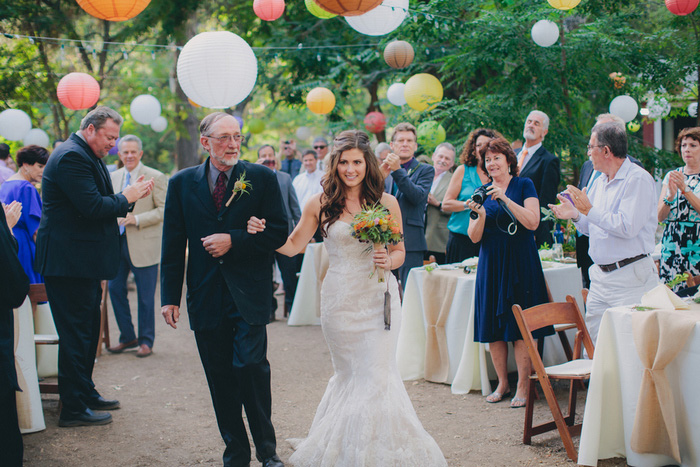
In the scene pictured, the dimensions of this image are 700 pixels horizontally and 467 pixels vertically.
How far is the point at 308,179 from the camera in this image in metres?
10.1

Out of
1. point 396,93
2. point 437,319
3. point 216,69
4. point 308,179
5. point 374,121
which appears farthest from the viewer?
point 374,121

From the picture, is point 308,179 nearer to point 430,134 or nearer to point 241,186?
point 430,134

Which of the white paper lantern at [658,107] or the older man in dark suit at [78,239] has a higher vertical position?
the white paper lantern at [658,107]

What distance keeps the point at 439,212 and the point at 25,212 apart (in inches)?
163

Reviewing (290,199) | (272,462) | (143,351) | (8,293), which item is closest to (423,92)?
(290,199)

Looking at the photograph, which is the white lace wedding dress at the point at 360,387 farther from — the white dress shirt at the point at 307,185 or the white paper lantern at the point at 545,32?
the white dress shirt at the point at 307,185

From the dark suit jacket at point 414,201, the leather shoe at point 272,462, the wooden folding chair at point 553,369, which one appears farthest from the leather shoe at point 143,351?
the wooden folding chair at point 553,369

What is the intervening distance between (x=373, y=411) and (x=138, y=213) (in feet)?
14.7

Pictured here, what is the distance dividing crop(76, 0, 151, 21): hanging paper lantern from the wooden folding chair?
4276mm

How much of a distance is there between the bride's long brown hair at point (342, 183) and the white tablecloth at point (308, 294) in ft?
14.7

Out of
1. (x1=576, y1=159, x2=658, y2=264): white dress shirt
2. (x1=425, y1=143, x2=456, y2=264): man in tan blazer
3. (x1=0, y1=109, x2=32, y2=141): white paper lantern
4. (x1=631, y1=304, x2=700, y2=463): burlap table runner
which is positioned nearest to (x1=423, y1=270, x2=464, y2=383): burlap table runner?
(x1=425, y1=143, x2=456, y2=264): man in tan blazer

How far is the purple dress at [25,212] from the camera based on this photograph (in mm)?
6250

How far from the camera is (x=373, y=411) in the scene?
388cm

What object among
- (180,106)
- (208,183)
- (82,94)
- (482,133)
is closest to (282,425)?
(208,183)
